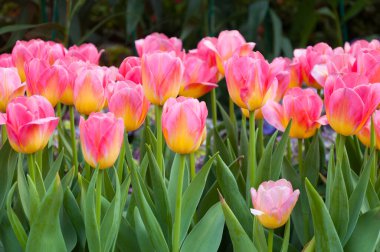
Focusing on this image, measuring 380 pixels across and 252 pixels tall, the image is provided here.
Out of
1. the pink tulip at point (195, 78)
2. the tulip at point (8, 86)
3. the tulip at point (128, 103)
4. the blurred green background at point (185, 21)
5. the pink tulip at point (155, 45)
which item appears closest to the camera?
the tulip at point (128, 103)

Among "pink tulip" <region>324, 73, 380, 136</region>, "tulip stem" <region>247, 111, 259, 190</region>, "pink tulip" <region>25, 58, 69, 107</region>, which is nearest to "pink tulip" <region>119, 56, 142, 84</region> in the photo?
"pink tulip" <region>25, 58, 69, 107</region>

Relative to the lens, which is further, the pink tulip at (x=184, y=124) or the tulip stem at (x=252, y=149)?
the tulip stem at (x=252, y=149)

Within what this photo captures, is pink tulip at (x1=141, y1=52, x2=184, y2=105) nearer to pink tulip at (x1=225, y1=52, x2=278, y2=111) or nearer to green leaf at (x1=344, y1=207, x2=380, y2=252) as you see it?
pink tulip at (x1=225, y1=52, x2=278, y2=111)

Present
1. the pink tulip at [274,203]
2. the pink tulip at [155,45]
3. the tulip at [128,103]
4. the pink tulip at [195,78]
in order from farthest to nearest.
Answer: the pink tulip at [155,45] < the pink tulip at [195,78] < the tulip at [128,103] < the pink tulip at [274,203]

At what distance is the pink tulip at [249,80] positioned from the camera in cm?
104

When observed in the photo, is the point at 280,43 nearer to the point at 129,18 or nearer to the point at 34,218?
the point at 129,18

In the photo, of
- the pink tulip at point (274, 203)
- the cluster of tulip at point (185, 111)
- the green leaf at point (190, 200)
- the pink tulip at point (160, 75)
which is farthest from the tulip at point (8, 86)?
the pink tulip at point (274, 203)

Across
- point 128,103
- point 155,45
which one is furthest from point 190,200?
point 155,45

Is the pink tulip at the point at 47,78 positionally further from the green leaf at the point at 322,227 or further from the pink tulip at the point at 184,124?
the green leaf at the point at 322,227

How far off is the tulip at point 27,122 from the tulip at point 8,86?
15 centimetres

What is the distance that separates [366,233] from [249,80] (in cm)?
25

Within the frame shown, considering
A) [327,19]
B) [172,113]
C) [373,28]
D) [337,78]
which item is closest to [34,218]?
[172,113]

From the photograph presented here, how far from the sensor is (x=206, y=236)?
100cm

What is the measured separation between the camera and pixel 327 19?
4.23 metres
